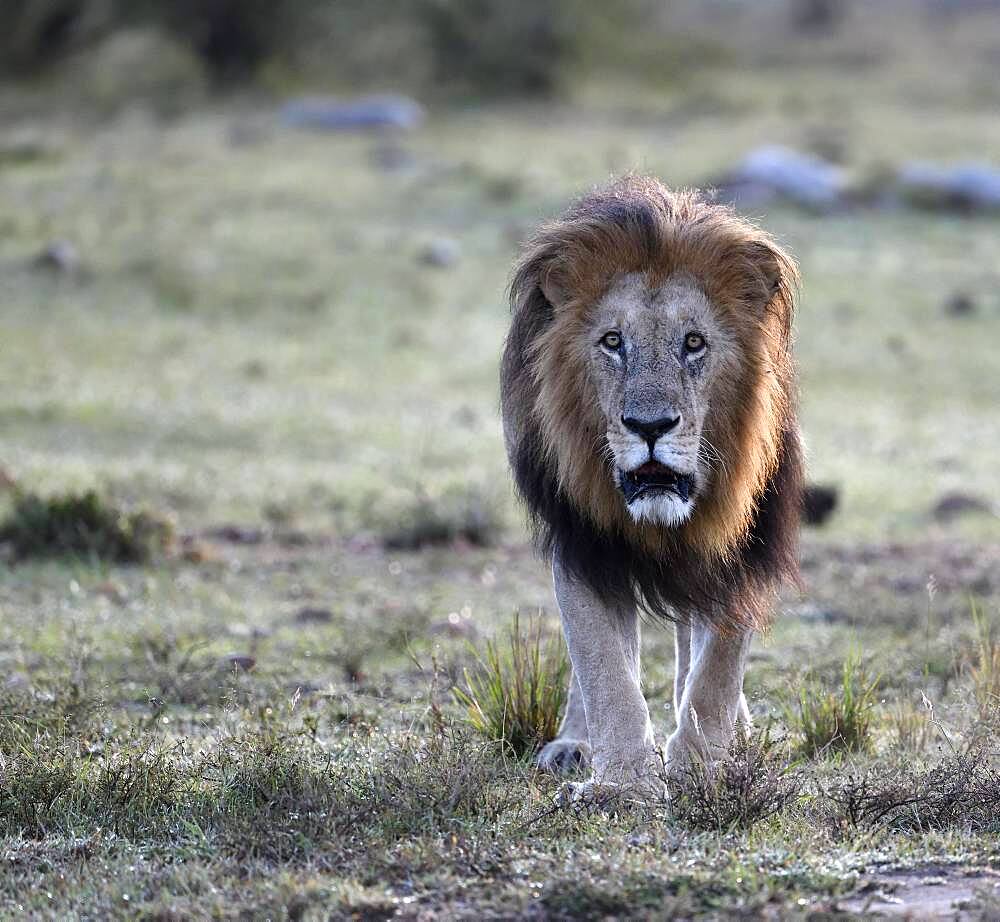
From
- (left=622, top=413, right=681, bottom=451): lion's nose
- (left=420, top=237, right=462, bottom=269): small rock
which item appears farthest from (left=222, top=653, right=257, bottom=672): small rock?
(left=420, top=237, right=462, bottom=269): small rock

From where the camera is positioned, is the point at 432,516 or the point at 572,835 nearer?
the point at 572,835

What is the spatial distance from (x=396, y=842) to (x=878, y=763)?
1.99 meters

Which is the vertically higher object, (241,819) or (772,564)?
(772,564)

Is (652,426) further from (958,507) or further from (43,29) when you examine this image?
(43,29)

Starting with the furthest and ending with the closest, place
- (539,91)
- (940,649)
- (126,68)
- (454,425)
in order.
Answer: (539,91) < (126,68) < (454,425) < (940,649)

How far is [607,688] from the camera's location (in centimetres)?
545

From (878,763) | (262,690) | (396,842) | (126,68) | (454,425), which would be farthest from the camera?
(126,68)

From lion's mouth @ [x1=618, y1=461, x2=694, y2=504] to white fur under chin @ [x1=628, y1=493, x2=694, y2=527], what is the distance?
0.05 ft

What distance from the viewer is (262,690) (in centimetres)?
732

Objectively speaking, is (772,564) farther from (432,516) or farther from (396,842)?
(432,516)

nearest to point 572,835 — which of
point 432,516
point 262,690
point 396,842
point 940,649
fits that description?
point 396,842

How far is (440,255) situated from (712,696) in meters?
17.2

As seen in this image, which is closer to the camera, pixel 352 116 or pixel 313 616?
pixel 313 616

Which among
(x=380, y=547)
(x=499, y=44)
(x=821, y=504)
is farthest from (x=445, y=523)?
(x=499, y=44)
